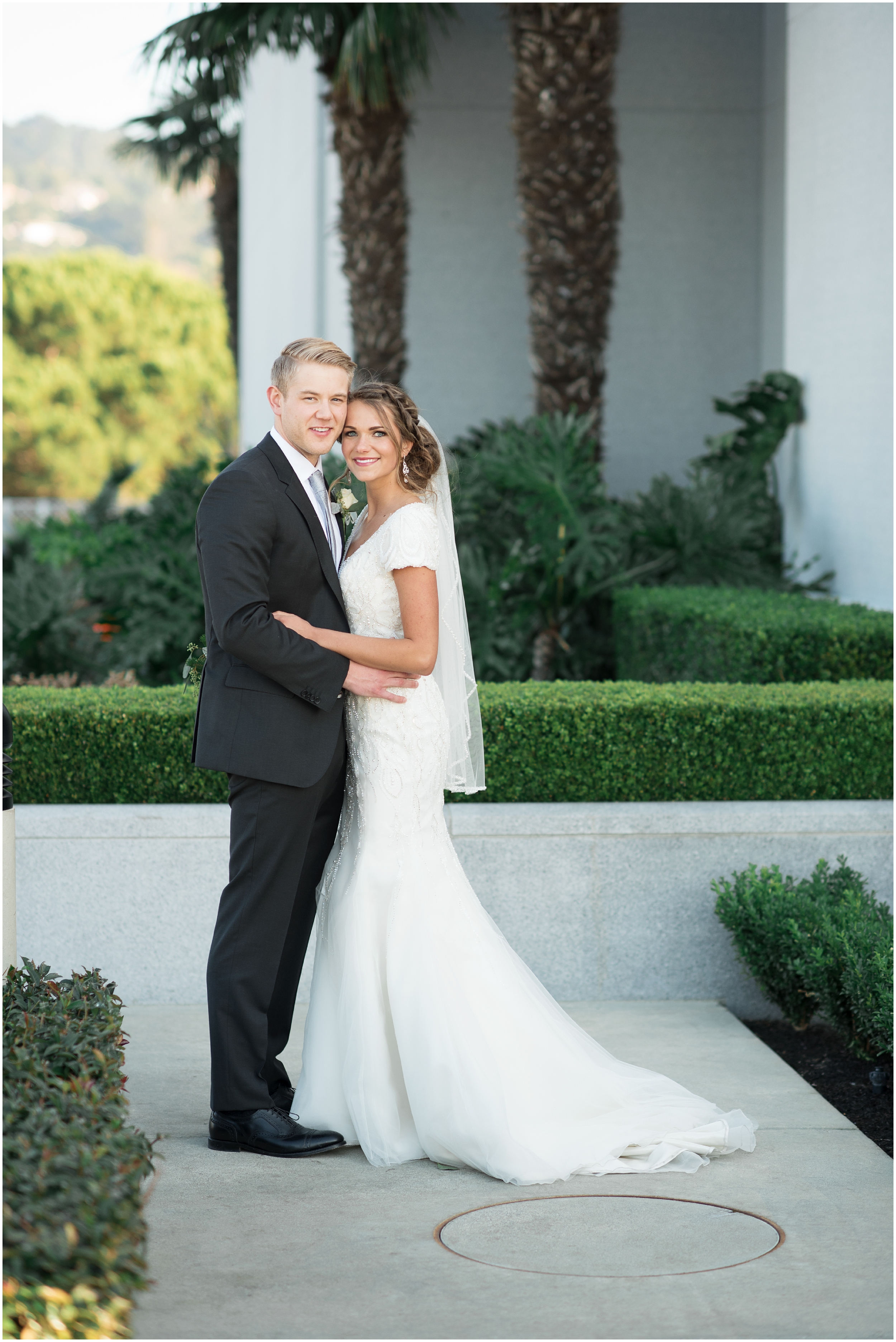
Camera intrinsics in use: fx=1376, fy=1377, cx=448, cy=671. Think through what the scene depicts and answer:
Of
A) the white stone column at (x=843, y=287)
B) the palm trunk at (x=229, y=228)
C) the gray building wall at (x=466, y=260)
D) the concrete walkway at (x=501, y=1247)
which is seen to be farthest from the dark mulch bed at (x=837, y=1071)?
the palm trunk at (x=229, y=228)

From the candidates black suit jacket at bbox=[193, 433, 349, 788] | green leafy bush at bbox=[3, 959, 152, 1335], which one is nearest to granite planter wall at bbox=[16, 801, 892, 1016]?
black suit jacket at bbox=[193, 433, 349, 788]

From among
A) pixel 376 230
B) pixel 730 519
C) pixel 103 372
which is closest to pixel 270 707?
pixel 730 519

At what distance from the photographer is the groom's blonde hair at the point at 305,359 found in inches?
145

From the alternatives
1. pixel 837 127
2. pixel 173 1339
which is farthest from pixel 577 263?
pixel 173 1339

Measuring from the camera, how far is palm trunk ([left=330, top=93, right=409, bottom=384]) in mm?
12688

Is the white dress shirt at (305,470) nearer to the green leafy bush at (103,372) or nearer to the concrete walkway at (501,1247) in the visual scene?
the concrete walkway at (501,1247)

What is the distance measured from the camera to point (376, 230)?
12.8 metres

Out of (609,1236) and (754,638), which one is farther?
(754,638)

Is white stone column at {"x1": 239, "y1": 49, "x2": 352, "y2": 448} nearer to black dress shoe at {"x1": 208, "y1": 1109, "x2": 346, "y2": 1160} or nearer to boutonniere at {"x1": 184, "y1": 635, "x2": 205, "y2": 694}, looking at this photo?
boutonniere at {"x1": 184, "y1": 635, "x2": 205, "y2": 694}

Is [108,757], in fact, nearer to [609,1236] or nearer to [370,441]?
[370,441]

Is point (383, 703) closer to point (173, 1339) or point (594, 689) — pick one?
point (173, 1339)

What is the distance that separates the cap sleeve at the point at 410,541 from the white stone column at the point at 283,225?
389 inches

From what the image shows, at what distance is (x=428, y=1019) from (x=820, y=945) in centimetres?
159

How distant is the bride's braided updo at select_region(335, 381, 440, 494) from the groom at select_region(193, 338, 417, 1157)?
85 mm
